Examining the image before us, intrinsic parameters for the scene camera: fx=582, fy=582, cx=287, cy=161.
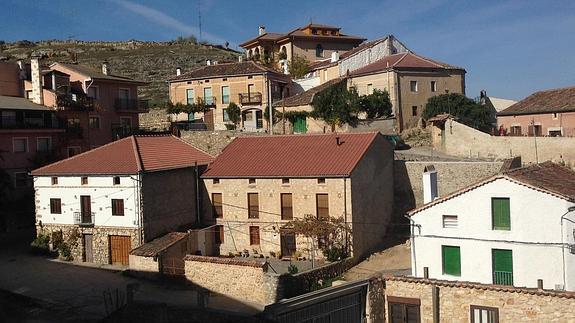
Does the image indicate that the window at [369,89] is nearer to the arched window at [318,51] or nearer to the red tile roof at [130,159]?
the red tile roof at [130,159]

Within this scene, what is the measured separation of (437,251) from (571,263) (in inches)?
208

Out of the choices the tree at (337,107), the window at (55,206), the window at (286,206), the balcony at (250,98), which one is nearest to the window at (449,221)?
the window at (286,206)

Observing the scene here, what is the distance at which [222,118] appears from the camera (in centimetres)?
5244

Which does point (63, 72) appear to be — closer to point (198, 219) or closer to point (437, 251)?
point (198, 219)

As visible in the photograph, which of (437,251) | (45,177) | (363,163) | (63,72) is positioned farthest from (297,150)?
(63,72)

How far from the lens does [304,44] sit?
6944 cm

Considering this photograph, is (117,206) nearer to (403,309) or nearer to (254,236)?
(254,236)

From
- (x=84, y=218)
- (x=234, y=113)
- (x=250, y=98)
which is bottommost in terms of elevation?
(x=84, y=218)

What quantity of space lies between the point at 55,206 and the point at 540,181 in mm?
25417

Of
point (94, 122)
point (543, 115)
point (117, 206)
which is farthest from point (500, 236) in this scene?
point (94, 122)

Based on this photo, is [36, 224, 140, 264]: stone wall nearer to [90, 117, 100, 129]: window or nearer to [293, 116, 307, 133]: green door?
[90, 117, 100, 129]: window

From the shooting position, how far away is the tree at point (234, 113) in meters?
51.0

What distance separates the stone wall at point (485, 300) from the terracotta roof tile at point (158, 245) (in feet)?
38.0

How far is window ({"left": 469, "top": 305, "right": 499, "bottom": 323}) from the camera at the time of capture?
22469mm
